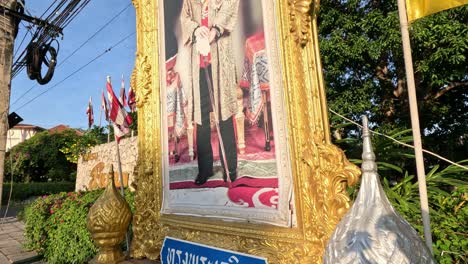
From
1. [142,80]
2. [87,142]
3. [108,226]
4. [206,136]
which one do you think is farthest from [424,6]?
[87,142]

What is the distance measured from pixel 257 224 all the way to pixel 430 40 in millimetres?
3418

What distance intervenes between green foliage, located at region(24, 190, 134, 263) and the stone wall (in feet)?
8.46

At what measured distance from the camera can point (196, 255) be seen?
163 cm

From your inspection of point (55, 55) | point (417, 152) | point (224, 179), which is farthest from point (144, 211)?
point (55, 55)

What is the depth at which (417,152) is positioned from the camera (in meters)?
0.99

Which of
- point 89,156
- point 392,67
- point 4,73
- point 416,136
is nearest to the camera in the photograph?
point 416,136

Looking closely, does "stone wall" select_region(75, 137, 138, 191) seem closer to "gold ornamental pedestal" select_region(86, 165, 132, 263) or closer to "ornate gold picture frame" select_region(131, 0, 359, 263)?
"gold ornamental pedestal" select_region(86, 165, 132, 263)

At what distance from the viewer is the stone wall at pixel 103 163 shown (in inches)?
345

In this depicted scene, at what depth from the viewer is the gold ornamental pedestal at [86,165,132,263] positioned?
202 cm

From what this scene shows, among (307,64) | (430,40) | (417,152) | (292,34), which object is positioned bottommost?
(417,152)

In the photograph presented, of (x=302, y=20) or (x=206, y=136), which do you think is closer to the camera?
(x=302, y=20)

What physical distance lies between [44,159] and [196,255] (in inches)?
913

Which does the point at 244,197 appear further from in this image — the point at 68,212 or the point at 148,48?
the point at 68,212

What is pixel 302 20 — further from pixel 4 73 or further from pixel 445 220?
pixel 4 73
